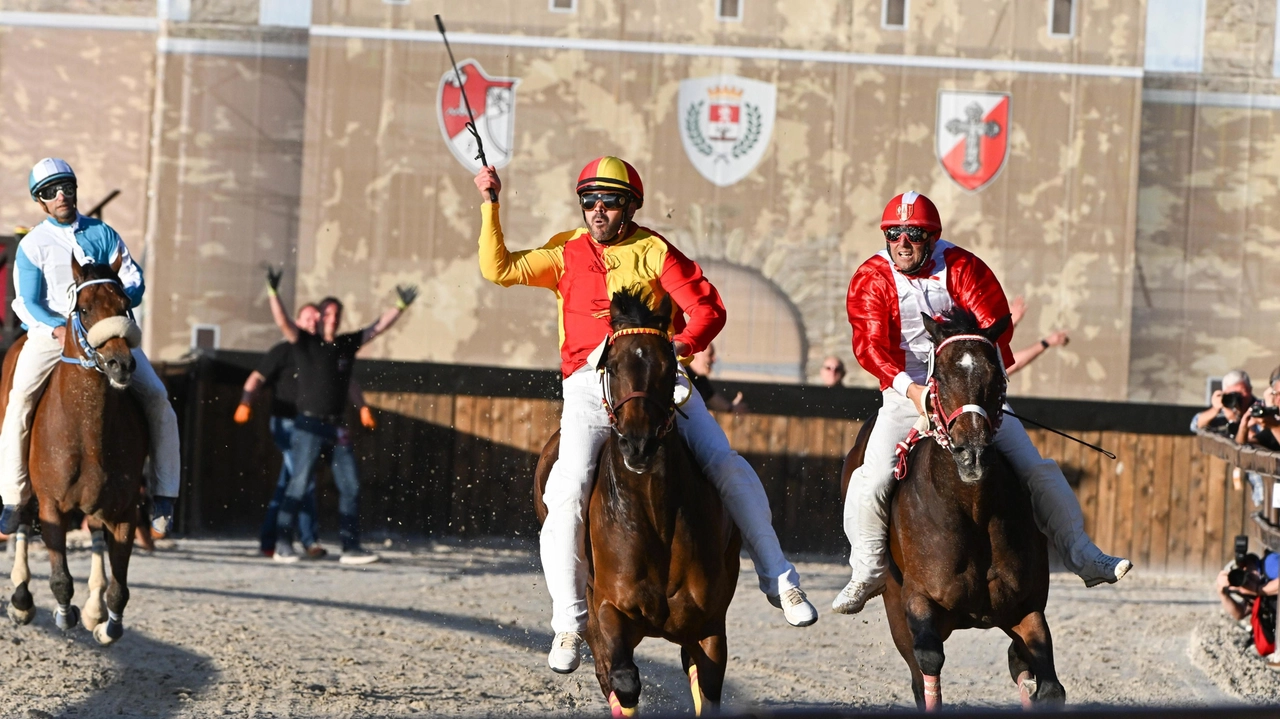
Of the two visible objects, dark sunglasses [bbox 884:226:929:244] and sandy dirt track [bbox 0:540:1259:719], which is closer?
dark sunglasses [bbox 884:226:929:244]

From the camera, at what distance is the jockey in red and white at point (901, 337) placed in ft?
20.8

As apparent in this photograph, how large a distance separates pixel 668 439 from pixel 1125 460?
1063 centimetres

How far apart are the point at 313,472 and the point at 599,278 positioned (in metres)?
7.84

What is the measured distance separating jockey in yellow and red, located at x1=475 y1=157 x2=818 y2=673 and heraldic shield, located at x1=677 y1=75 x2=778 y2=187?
1398cm

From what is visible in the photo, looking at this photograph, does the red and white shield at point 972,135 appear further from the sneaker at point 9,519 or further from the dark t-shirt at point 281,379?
the sneaker at point 9,519

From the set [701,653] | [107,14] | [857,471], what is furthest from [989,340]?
→ [107,14]

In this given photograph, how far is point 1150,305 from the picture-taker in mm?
20547

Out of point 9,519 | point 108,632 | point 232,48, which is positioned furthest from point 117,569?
point 232,48

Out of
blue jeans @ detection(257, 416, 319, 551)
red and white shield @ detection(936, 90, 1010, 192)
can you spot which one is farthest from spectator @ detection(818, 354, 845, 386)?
red and white shield @ detection(936, 90, 1010, 192)

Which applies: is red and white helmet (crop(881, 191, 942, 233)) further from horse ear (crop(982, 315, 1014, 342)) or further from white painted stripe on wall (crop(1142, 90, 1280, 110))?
white painted stripe on wall (crop(1142, 90, 1280, 110))

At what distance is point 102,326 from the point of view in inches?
313

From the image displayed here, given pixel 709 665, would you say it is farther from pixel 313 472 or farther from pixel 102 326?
pixel 313 472

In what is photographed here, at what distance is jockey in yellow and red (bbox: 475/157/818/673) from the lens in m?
6.00

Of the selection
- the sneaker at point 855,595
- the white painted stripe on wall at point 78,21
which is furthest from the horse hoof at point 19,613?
the white painted stripe on wall at point 78,21
